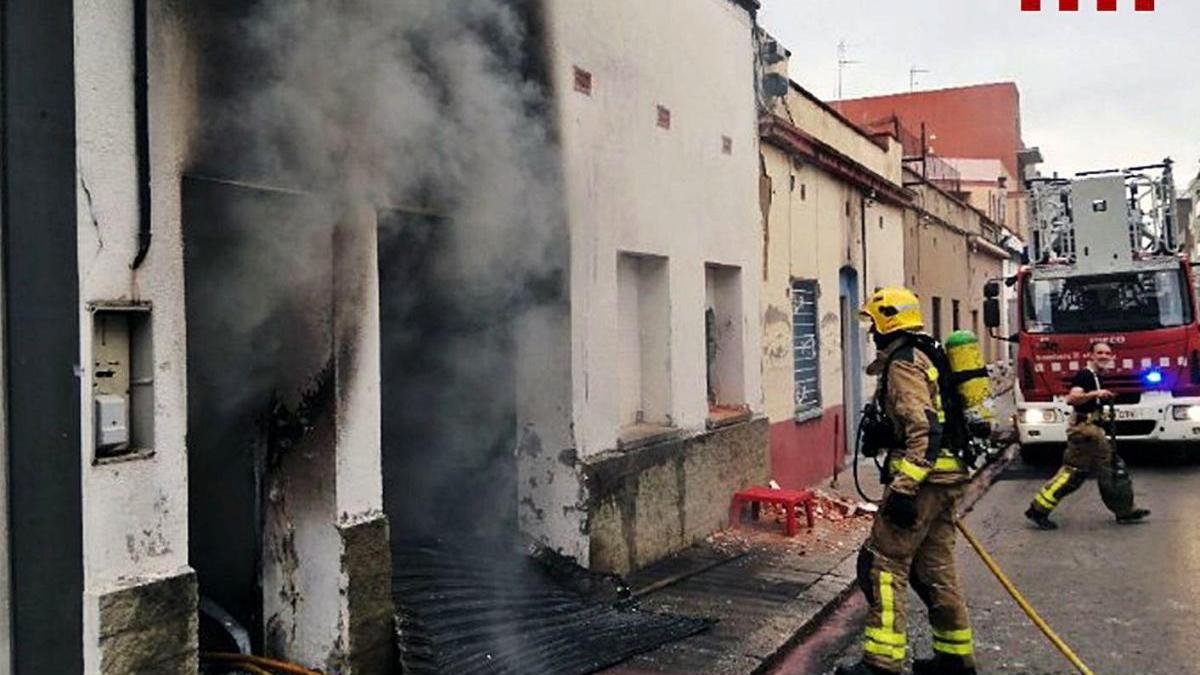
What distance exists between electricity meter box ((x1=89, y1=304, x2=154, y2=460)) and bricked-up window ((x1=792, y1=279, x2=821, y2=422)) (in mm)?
8373

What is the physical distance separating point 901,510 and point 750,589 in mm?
2058

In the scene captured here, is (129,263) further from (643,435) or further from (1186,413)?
(1186,413)

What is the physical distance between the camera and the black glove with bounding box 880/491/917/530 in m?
4.93

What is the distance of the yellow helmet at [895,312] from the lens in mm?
5238

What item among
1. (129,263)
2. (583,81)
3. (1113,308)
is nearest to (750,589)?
(583,81)

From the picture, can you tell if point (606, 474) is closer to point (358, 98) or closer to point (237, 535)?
point (237, 535)

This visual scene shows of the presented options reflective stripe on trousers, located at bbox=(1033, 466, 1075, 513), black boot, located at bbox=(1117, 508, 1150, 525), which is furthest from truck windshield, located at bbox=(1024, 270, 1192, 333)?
reflective stripe on trousers, located at bbox=(1033, 466, 1075, 513)

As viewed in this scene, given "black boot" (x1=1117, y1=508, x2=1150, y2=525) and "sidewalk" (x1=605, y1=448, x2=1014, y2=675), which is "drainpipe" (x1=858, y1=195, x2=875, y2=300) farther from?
"sidewalk" (x1=605, y1=448, x2=1014, y2=675)

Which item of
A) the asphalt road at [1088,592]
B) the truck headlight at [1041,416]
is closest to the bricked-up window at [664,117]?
the asphalt road at [1088,592]

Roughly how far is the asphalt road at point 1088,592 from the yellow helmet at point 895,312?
1815 millimetres

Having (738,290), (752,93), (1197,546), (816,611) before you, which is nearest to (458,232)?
(816,611)

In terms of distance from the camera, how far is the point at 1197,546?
8.10 meters

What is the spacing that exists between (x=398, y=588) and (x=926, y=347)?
2851 millimetres

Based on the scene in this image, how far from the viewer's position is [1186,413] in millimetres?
11867
